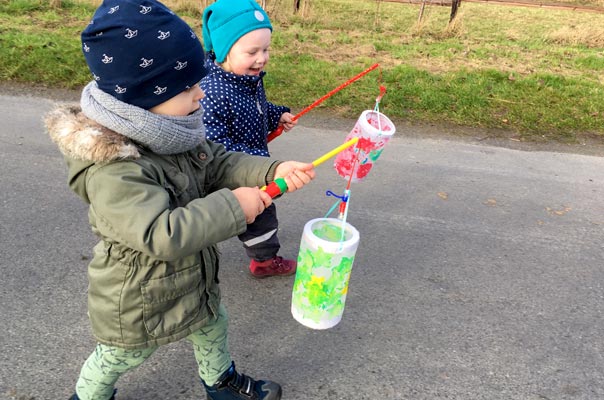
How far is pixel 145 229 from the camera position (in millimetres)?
1494

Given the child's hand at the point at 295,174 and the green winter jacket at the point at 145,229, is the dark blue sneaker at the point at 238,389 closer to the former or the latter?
the green winter jacket at the point at 145,229

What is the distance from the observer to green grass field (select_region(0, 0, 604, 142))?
562 centimetres

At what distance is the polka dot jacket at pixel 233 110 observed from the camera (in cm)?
253

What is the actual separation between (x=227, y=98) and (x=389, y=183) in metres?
1.90

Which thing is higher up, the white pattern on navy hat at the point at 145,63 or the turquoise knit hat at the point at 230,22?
the white pattern on navy hat at the point at 145,63

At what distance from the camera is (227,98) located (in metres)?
2.56

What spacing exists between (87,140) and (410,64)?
613 centimetres

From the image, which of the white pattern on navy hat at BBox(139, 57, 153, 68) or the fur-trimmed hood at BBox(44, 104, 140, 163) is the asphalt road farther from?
the white pattern on navy hat at BBox(139, 57, 153, 68)

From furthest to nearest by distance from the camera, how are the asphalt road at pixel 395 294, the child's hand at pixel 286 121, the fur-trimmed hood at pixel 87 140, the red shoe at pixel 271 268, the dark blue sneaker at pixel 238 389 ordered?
the child's hand at pixel 286 121
the red shoe at pixel 271 268
the asphalt road at pixel 395 294
the dark blue sneaker at pixel 238 389
the fur-trimmed hood at pixel 87 140

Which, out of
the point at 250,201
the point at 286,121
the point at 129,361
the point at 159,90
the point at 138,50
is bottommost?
the point at 129,361

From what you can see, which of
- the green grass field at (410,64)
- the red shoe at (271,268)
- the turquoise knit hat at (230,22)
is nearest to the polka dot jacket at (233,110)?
the turquoise knit hat at (230,22)

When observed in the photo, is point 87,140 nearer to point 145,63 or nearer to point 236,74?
point 145,63

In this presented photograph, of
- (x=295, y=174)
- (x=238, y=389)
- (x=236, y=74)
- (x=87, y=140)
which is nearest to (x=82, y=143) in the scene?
(x=87, y=140)

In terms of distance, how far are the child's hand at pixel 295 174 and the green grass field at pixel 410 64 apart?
324 centimetres
